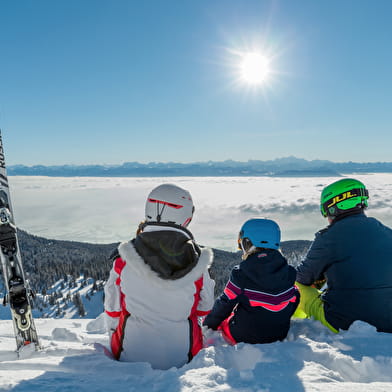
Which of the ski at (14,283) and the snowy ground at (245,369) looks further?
the ski at (14,283)

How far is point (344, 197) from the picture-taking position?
4.66 metres

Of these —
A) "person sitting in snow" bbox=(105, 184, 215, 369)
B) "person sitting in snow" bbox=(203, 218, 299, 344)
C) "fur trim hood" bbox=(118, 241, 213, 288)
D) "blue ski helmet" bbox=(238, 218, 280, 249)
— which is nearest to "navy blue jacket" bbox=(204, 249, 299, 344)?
"person sitting in snow" bbox=(203, 218, 299, 344)

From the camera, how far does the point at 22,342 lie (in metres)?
5.23

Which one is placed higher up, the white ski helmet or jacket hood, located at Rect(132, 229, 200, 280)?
the white ski helmet

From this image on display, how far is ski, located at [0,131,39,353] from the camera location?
17.4 ft

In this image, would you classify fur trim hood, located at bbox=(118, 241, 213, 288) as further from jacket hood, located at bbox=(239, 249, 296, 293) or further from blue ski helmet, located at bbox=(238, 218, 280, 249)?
blue ski helmet, located at bbox=(238, 218, 280, 249)

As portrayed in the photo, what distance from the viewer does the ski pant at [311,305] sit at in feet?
16.1

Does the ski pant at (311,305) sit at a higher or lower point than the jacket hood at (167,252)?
lower

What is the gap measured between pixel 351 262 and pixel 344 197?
3.25 ft

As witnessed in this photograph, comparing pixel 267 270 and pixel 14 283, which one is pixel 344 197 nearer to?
pixel 267 270

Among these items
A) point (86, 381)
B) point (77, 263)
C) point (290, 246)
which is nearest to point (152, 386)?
point (86, 381)

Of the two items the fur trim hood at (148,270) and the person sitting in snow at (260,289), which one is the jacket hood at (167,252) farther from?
the person sitting in snow at (260,289)

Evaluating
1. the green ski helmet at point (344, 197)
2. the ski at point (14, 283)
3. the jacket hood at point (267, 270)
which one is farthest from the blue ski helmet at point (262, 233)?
the ski at point (14, 283)

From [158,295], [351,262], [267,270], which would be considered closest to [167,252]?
[158,295]
